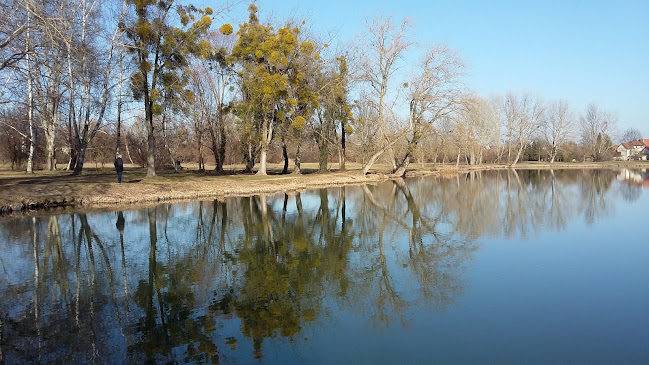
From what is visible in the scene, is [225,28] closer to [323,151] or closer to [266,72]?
[266,72]

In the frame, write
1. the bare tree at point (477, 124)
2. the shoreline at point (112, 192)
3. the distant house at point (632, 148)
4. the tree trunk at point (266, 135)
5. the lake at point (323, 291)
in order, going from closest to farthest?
the lake at point (323, 291)
the shoreline at point (112, 192)
the tree trunk at point (266, 135)
the bare tree at point (477, 124)
the distant house at point (632, 148)

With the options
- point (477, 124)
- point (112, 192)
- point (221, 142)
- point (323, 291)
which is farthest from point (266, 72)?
point (323, 291)

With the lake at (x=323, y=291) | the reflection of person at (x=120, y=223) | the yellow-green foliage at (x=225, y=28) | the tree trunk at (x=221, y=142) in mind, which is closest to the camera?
the lake at (x=323, y=291)

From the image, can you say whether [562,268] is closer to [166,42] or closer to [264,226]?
[264,226]

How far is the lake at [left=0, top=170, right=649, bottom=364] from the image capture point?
5.52 meters

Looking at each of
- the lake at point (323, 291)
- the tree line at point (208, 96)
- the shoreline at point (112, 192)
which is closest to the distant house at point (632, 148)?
the tree line at point (208, 96)

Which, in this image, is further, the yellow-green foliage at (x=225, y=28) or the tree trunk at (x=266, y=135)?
the tree trunk at (x=266, y=135)

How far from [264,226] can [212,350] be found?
8.79m

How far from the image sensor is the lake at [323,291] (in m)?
5.52

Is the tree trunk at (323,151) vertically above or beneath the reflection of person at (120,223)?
above

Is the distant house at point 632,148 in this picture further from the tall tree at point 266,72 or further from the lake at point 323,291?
the lake at point 323,291

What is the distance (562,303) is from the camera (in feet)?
23.4

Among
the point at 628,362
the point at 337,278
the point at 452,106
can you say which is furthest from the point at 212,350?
the point at 452,106

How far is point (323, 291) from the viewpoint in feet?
25.4
